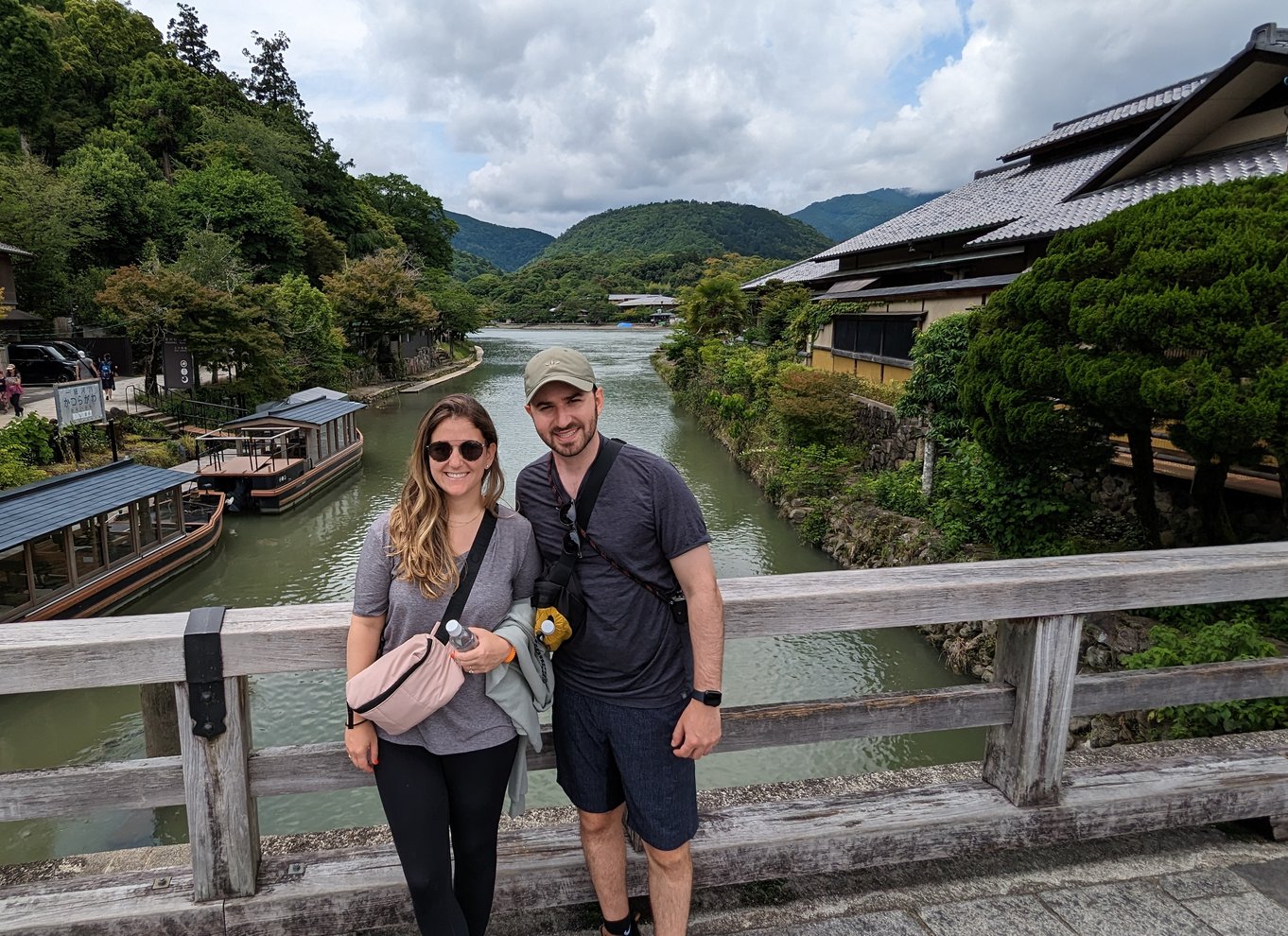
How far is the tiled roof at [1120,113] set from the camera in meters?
13.9

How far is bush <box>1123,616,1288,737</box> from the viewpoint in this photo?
14.3 feet

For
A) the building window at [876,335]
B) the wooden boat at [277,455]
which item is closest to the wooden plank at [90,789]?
the building window at [876,335]

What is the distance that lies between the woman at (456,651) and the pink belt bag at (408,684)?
5 cm

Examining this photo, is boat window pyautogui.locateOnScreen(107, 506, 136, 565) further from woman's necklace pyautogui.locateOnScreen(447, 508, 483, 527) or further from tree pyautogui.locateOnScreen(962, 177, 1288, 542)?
tree pyautogui.locateOnScreen(962, 177, 1288, 542)

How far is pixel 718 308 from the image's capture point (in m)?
31.0

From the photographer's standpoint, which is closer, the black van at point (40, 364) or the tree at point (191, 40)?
the black van at point (40, 364)

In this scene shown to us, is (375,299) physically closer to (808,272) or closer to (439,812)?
(808,272)

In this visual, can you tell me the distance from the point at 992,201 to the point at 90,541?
684 inches

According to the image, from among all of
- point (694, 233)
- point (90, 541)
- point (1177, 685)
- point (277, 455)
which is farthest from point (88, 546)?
point (694, 233)

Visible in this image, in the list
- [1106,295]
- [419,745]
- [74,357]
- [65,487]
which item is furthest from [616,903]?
[74,357]

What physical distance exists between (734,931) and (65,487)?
36.8ft

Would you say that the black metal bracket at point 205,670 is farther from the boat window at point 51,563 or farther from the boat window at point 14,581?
the boat window at point 51,563

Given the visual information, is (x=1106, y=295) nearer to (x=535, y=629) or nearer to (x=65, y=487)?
(x=535, y=629)

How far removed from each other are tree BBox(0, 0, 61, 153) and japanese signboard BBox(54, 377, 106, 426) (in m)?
24.8
